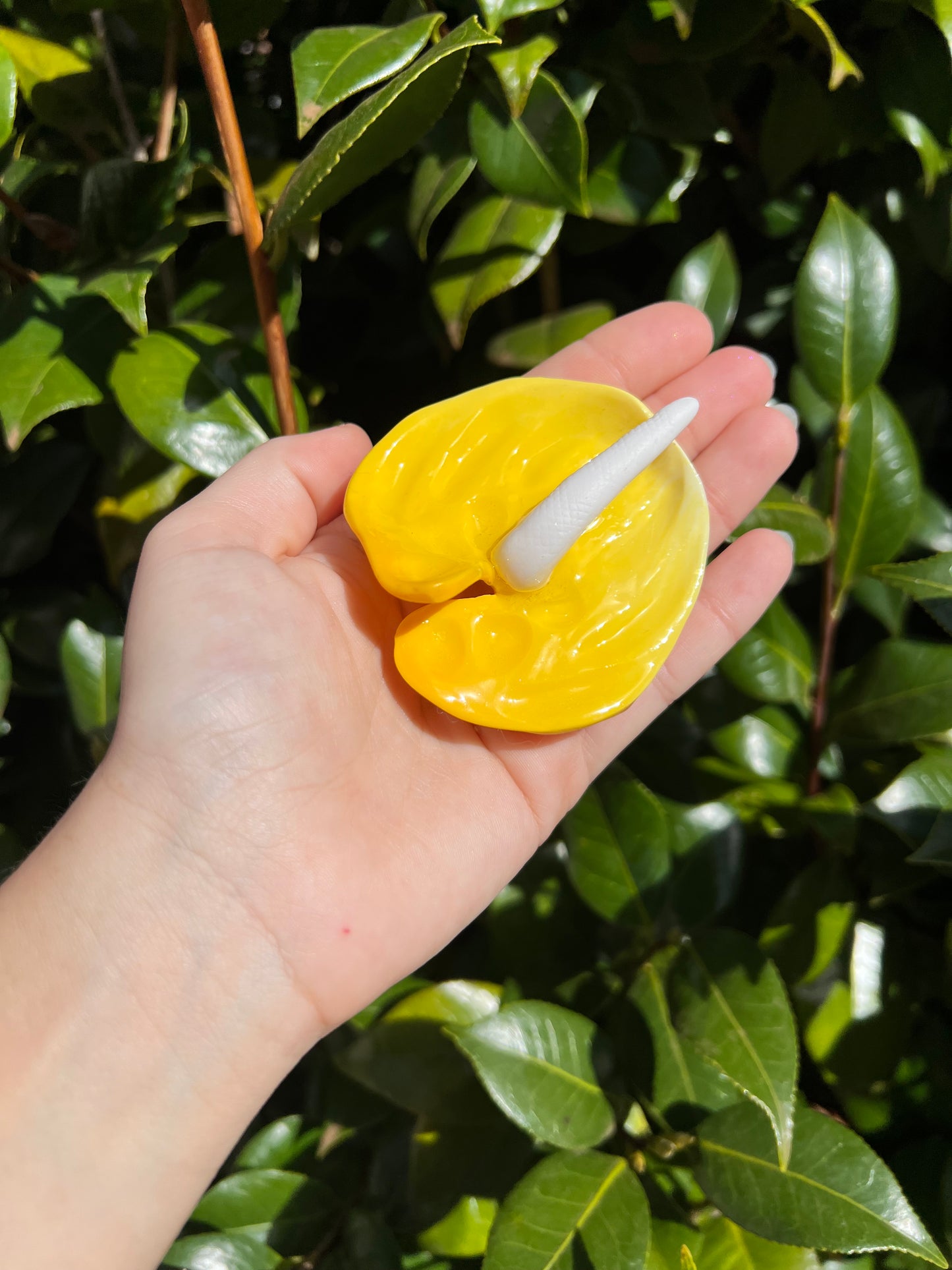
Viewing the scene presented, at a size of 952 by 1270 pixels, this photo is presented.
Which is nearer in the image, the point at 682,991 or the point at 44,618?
the point at 682,991

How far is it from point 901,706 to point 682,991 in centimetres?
31

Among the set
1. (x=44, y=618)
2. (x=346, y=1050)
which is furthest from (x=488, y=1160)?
(x=44, y=618)

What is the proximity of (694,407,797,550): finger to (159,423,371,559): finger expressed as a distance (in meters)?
0.34

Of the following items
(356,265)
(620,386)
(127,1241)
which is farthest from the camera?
(356,265)

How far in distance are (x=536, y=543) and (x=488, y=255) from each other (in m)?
0.28

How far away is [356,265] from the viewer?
3.54 feet

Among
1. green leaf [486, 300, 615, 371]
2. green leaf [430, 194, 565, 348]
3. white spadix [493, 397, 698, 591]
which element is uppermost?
green leaf [430, 194, 565, 348]

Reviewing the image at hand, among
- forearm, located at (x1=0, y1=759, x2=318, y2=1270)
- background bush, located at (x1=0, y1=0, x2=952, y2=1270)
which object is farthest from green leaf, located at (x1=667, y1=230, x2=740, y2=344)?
→ forearm, located at (x1=0, y1=759, x2=318, y2=1270)

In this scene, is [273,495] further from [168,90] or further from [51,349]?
[168,90]

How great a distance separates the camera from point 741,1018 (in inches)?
27.2

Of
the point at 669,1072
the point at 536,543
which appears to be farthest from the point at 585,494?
the point at 669,1072

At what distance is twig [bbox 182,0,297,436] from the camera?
0.60 metres

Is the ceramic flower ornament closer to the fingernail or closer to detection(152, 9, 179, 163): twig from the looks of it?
the fingernail

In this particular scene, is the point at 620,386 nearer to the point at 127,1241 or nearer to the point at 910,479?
the point at 910,479
